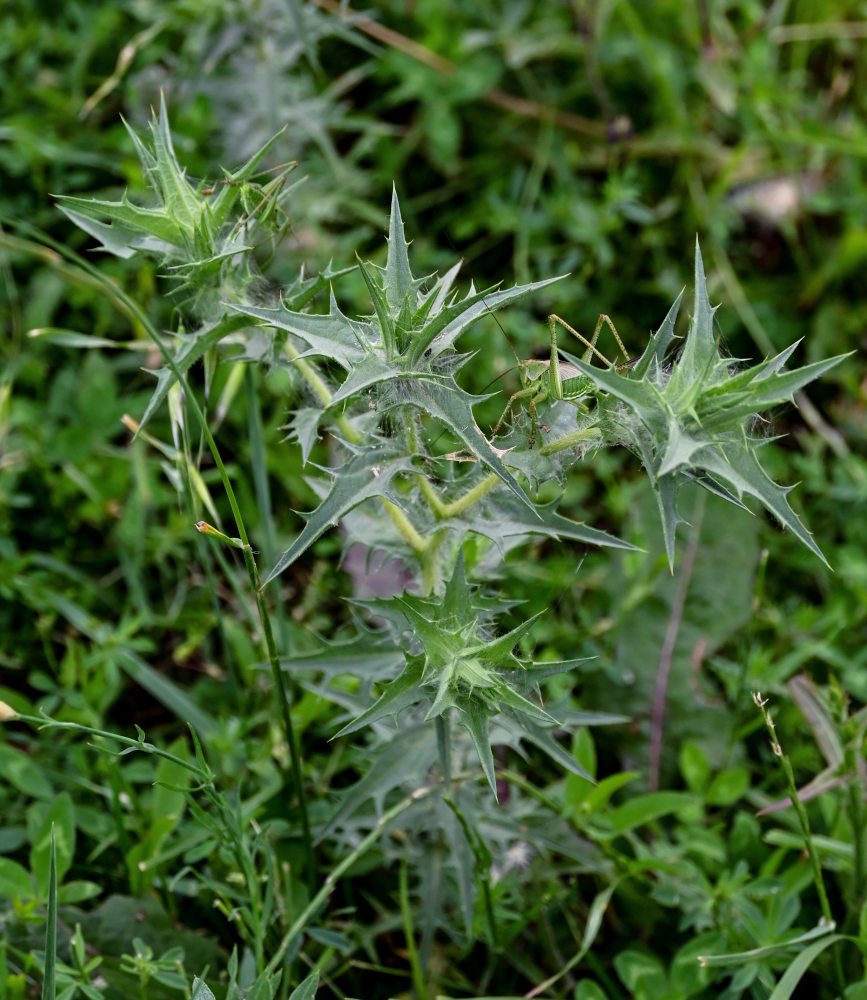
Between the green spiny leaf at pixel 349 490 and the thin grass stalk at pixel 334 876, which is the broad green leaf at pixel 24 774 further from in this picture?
the green spiny leaf at pixel 349 490

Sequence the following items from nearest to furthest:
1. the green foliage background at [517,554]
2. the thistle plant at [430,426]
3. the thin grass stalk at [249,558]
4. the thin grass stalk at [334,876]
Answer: the thistle plant at [430,426] < the thin grass stalk at [249,558] < the thin grass stalk at [334,876] < the green foliage background at [517,554]

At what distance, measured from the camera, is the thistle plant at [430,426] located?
4.51 ft

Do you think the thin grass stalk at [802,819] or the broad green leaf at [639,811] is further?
the broad green leaf at [639,811]

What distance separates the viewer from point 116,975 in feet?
6.04

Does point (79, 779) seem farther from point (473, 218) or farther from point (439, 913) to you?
point (473, 218)

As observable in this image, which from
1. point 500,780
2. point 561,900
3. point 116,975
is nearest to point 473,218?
point 500,780

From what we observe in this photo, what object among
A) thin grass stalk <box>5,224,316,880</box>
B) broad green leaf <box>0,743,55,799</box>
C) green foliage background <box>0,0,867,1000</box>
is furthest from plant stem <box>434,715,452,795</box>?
broad green leaf <box>0,743,55,799</box>

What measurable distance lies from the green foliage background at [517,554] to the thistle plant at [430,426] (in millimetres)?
155

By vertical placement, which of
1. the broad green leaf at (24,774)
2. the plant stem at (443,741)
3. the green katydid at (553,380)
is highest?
the green katydid at (553,380)

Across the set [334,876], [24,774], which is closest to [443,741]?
[334,876]

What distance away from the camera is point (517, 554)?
272 centimetres

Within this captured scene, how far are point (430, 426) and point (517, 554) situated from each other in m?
0.89

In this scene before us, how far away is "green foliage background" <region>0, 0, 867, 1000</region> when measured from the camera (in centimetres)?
203

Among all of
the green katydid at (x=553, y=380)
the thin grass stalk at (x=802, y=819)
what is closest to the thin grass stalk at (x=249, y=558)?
the green katydid at (x=553, y=380)
